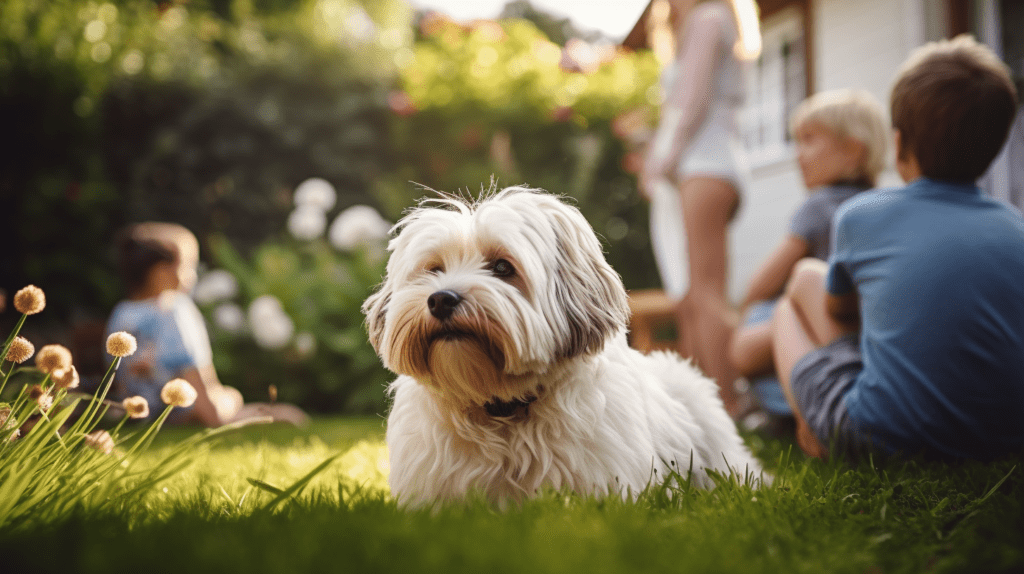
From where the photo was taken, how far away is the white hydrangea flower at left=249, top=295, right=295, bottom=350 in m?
6.69

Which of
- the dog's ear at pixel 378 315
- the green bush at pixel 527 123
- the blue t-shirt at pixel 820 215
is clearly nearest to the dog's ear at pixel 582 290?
the dog's ear at pixel 378 315

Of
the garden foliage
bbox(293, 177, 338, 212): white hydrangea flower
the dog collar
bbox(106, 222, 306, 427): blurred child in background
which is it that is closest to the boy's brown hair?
the dog collar

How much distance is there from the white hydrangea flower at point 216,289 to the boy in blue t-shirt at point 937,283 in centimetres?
616

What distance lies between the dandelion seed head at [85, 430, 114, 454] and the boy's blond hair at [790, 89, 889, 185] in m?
4.24

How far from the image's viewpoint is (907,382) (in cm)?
269

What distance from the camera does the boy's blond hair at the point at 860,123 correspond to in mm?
4324

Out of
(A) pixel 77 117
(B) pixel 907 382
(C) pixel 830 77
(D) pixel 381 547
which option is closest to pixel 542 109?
(C) pixel 830 77

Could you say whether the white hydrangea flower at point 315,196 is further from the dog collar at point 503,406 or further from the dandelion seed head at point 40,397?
the dog collar at point 503,406

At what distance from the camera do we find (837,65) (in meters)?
8.13

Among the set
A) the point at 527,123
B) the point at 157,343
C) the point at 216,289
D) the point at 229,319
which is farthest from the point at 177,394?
the point at 527,123

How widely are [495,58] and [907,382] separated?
676 centimetres

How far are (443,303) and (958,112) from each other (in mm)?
2195

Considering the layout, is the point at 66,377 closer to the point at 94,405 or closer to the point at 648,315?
the point at 94,405

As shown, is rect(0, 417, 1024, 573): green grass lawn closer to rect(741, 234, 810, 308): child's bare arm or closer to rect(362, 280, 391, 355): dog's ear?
rect(362, 280, 391, 355): dog's ear
